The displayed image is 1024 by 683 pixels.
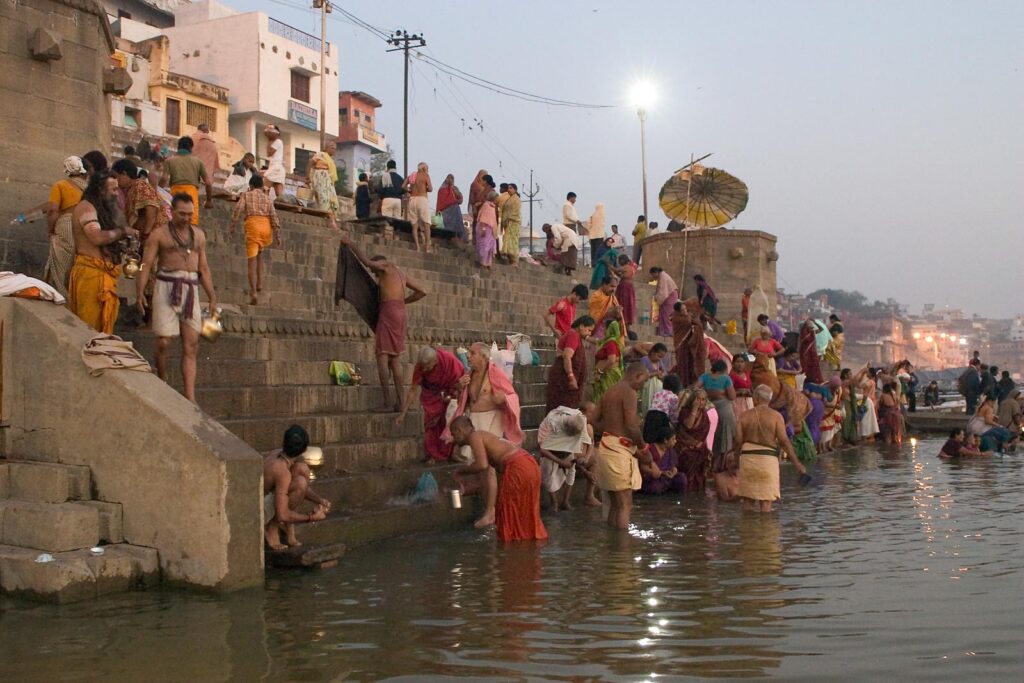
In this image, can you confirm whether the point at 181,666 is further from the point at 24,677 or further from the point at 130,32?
the point at 130,32

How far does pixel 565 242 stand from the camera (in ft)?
65.0

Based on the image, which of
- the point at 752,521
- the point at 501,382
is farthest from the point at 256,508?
the point at 752,521

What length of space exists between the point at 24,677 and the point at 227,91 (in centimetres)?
3855

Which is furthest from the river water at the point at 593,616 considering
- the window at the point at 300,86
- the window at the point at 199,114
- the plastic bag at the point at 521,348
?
the window at the point at 300,86

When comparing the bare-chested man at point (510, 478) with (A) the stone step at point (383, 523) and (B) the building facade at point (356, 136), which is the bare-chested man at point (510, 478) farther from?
(B) the building facade at point (356, 136)

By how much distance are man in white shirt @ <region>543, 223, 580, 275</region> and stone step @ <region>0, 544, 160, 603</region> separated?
14.9m

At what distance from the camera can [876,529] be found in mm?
7426

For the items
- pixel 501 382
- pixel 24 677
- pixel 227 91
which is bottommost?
pixel 24 677

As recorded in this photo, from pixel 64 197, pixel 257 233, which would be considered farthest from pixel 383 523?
pixel 257 233

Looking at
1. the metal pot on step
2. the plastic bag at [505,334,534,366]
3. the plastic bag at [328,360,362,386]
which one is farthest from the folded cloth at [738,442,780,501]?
the metal pot on step

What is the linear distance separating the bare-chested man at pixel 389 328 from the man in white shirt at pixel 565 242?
11.2 metres

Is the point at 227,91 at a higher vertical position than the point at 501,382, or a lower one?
higher

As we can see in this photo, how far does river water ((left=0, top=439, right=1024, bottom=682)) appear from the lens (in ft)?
13.1

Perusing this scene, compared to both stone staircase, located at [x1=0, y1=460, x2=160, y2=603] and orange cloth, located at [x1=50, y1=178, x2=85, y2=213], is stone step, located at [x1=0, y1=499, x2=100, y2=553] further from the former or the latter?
orange cloth, located at [x1=50, y1=178, x2=85, y2=213]
